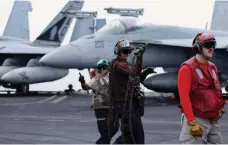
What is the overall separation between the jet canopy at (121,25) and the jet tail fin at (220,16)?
537cm

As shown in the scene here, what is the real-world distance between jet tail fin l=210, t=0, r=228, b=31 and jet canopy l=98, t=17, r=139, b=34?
211 inches

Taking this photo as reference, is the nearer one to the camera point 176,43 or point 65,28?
point 176,43

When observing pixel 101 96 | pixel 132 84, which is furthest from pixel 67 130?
pixel 132 84

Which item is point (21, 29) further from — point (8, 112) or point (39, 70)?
point (8, 112)

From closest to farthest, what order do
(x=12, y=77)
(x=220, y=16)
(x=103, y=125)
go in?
(x=103, y=125), (x=220, y=16), (x=12, y=77)

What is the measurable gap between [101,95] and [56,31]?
2875 cm

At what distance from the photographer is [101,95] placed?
8.20 metres

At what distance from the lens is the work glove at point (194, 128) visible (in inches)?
→ 214

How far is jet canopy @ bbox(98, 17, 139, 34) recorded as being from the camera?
21.7 metres

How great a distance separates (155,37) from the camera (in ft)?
72.2

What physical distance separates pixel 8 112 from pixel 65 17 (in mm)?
19035

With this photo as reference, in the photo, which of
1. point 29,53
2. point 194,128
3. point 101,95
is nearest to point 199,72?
point 194,128

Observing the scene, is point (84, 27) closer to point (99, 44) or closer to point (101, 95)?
point (99, 44)

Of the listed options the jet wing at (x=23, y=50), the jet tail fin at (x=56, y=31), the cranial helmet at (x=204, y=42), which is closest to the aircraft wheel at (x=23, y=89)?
the jet wing at (x=23, y=50)
